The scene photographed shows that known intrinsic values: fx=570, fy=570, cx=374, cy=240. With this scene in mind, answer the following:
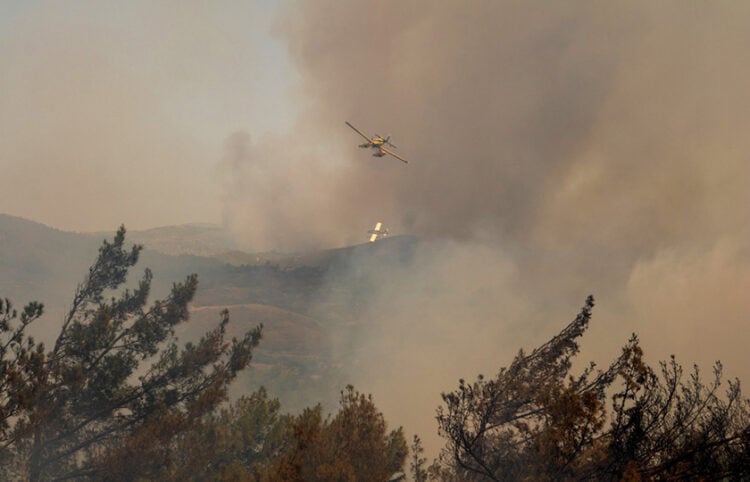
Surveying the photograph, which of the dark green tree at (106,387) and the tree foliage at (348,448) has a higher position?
the dark green tree at (106,387)

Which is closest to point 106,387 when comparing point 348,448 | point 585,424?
point 348,448

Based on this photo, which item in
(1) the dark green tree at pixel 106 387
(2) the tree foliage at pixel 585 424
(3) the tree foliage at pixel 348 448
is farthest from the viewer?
(1) the dark green tree at pixel 106 387

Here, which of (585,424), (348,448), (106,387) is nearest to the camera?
(585,424)

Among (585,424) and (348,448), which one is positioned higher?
(348,448)

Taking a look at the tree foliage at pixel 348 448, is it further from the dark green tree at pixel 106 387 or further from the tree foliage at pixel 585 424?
the dark green tree at pixel 106 387

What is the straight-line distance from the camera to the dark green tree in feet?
68.9

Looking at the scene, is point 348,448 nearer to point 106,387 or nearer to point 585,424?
point 106,387

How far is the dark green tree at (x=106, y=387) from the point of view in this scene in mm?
21016

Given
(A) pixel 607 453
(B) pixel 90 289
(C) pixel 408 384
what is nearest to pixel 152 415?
(B) pixel 90 289

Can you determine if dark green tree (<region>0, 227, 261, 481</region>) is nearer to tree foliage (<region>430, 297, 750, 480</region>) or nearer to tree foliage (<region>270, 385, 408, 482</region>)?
tree foliage (<region>270, 385, 408, 482</region>)

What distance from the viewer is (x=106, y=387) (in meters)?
24.1

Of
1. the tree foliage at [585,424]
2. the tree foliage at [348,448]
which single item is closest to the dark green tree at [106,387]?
the tree foliage at [348,448]

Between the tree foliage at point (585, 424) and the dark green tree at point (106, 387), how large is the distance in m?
12.6

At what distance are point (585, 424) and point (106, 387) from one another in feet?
66.5
